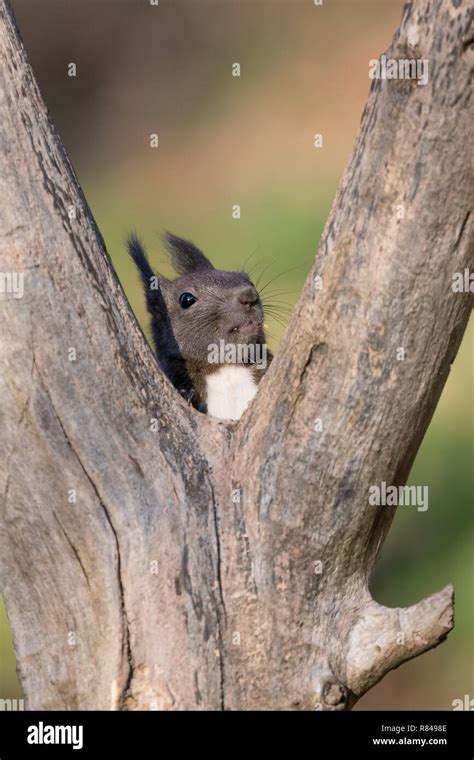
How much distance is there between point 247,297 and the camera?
3.66 m

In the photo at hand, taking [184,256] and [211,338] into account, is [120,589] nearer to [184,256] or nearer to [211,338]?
[211,338]

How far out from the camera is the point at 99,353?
2.51m

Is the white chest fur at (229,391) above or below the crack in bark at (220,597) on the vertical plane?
above

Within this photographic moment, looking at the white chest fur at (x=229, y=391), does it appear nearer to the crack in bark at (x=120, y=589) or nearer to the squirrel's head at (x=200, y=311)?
the squirrel's head at (x=200, y=311)

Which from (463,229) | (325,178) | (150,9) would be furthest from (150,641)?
(150,9)

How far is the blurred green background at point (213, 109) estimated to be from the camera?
26.6 feet

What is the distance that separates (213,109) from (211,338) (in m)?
6.19

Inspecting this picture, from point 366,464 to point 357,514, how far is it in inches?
5.5

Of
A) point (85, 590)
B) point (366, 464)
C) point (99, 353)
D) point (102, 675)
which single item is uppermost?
point (99, 353)

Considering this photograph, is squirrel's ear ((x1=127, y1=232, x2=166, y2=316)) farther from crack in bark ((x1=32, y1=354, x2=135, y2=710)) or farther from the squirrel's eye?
crack in bark ((x1=32, y1=354, x2=135, y2=710))

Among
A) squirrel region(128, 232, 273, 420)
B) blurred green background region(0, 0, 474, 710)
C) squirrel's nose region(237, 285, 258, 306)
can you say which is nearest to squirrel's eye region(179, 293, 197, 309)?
squirrel region(128, 232, 273, 420)

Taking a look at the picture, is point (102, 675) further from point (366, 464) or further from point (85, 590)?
point (366, 464)

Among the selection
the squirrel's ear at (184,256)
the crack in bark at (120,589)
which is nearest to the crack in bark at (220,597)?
the crack in bark at (120,589)

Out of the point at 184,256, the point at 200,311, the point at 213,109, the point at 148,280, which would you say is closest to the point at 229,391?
the point at 200,311
